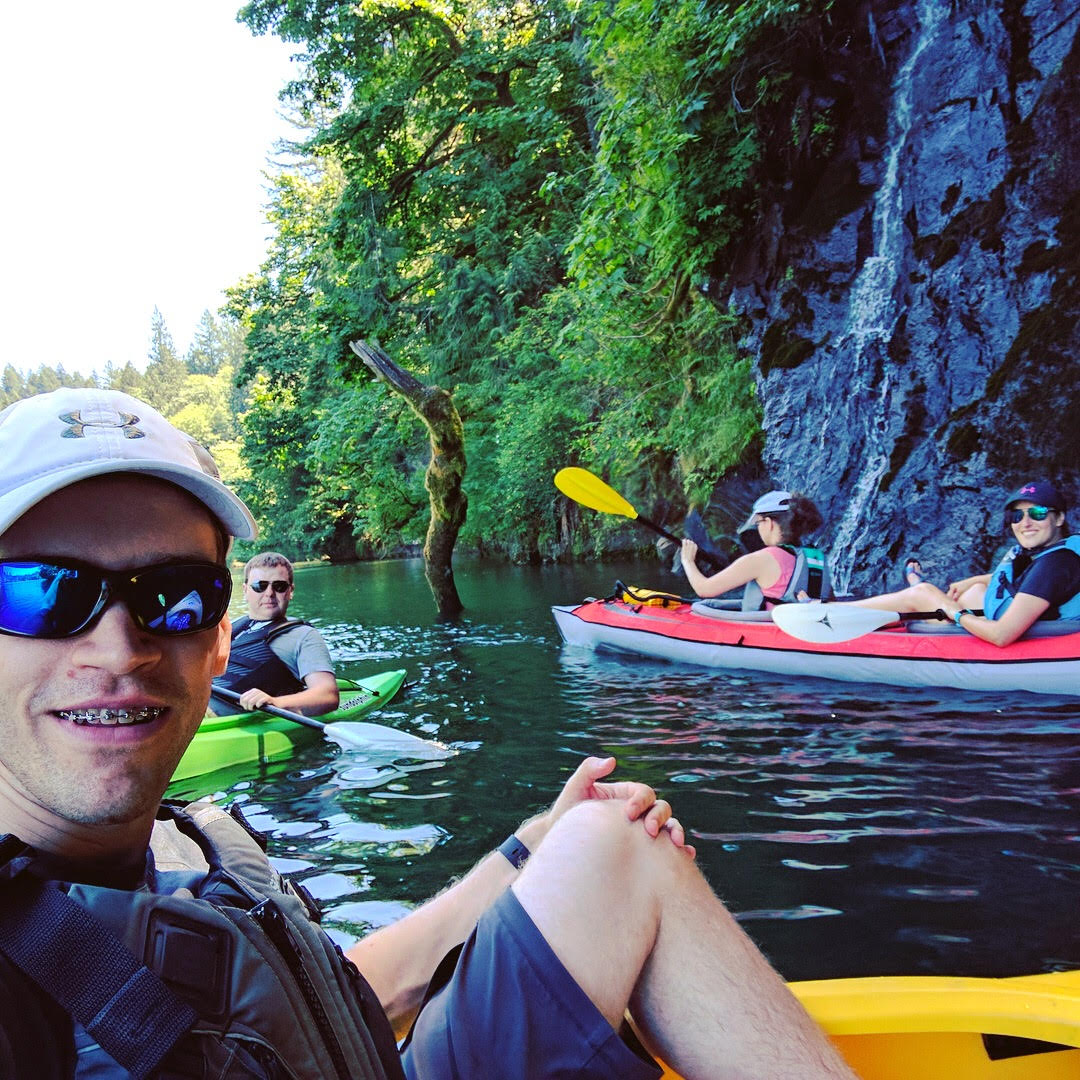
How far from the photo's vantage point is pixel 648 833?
1.42 m

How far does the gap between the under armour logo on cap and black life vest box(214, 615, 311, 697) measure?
3907 mm

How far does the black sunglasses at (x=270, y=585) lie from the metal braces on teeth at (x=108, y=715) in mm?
3832

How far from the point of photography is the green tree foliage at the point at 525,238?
8812 millimetres

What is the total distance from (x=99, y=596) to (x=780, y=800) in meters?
3.14

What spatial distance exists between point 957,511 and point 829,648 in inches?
132

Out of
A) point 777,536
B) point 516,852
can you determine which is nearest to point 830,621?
point 777,536

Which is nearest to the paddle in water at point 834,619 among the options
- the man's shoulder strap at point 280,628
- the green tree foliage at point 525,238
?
the man's shoulder strap at point 280,628

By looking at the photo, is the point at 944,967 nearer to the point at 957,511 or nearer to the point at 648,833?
the point at 648,833

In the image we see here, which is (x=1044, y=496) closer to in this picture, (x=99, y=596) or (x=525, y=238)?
(x=99, y=596)

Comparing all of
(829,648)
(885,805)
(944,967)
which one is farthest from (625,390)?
(944,967)

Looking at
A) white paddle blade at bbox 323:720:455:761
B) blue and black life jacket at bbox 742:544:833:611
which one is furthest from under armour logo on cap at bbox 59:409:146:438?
blue and black life jacket at bbox 742:544:833:611

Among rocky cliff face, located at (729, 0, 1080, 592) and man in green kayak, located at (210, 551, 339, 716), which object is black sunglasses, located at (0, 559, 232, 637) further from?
rocky cliff face, located at (729, 0, 1080, 592)

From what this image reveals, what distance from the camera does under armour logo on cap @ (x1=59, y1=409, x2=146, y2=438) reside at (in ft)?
3.18

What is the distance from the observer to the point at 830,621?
551 centimetres
